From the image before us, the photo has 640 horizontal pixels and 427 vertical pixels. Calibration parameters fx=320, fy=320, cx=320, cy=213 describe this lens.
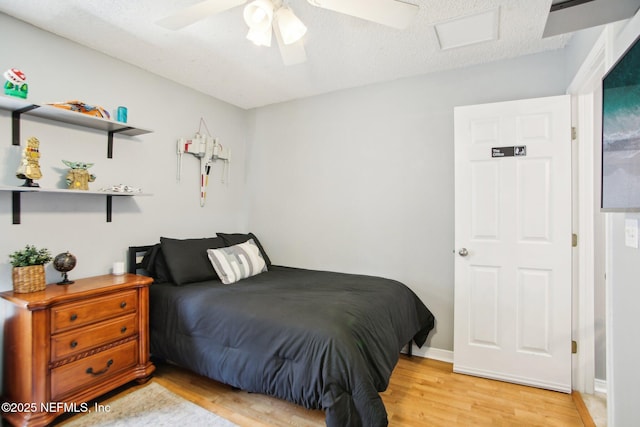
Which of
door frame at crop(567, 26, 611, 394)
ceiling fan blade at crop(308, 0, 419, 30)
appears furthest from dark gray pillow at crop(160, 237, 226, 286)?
door frame at crop(567, 26, 611, 394)

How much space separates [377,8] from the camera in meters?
1.64

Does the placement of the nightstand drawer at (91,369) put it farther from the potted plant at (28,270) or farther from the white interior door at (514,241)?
the white interior door at (514,241)

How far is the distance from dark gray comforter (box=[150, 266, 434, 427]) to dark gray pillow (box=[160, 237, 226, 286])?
0.32 ft

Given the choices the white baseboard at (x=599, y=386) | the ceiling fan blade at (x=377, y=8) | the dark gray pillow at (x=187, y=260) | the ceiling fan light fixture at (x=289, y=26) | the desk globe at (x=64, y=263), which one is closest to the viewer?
the ceiling fan blade at (x=377, y=8)

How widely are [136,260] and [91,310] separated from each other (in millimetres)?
756

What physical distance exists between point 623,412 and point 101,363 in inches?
110

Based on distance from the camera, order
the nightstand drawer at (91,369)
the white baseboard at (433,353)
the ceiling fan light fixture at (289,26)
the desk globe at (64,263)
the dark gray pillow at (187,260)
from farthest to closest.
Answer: the white baseboard at (433,353) → the dark gray pillow at (187,260) → the desk globe at (64,263) → the nightstand drawer at (91,369) → the ceiling fan light fixture at (289,26)

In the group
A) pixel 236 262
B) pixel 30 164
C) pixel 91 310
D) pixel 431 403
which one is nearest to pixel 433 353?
pixel 431 403

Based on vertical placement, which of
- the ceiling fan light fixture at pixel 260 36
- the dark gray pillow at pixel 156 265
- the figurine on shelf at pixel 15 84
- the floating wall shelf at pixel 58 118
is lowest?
the dark gray pillow at pixel 156 265

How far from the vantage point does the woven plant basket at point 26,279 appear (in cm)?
193

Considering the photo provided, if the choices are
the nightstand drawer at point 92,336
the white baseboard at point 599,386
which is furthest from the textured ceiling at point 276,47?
the white baseboard at point 599,386

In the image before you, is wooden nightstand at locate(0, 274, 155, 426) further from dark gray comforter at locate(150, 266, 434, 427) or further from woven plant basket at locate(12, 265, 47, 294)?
dark gray comforter at locate(150, 266, 434, 427)

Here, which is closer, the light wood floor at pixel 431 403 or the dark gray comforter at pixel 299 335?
the dark gray comforter at pixel 299 335

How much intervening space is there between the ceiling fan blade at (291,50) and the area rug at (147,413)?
2.29 m
